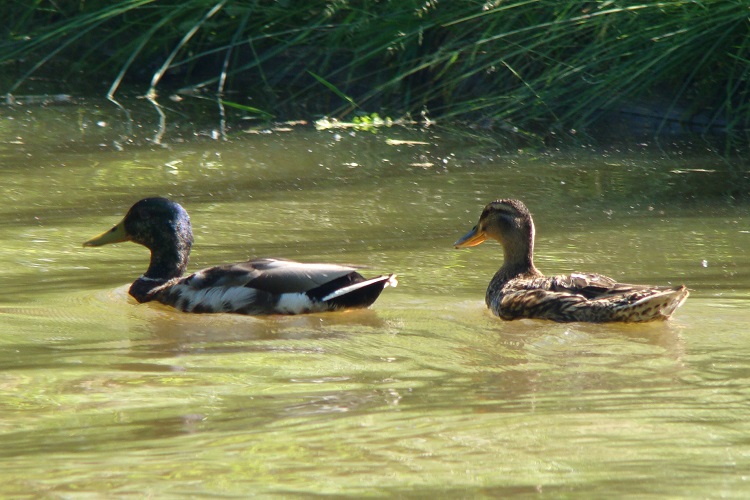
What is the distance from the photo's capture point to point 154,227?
7598mm

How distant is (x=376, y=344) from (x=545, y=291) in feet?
4.20

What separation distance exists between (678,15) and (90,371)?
26.5 feet

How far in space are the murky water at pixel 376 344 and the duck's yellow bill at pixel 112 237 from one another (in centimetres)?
16

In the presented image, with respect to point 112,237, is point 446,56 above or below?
above

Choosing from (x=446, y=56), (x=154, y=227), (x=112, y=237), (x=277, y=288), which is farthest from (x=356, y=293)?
(x=446, y=56)

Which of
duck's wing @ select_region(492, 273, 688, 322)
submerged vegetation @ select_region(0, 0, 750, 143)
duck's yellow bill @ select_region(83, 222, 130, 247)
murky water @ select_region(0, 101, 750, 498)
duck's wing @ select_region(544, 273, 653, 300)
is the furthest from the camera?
submerged vegetation @ select_region(0, 0, 750, 143)

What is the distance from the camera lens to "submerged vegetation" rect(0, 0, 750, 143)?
1188 centimetres

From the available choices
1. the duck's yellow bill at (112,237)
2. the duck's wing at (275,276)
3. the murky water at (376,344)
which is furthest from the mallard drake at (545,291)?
the duck's yellow bill at (112,237)

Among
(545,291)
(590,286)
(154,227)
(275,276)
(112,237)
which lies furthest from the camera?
(112,237)

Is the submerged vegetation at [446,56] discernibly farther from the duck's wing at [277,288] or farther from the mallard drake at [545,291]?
the duck's wing at [277,288]

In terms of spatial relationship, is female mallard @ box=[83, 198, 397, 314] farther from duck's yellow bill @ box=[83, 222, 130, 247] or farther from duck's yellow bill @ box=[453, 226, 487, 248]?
duck's yellow bill @ box=[453, 226, 487, 248]

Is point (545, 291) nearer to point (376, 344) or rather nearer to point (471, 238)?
point (471, 238)

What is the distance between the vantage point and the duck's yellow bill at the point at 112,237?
7699 millimetres

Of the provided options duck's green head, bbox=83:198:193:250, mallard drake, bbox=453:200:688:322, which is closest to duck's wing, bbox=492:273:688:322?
mallard drake, bbox=453:200:688:322
